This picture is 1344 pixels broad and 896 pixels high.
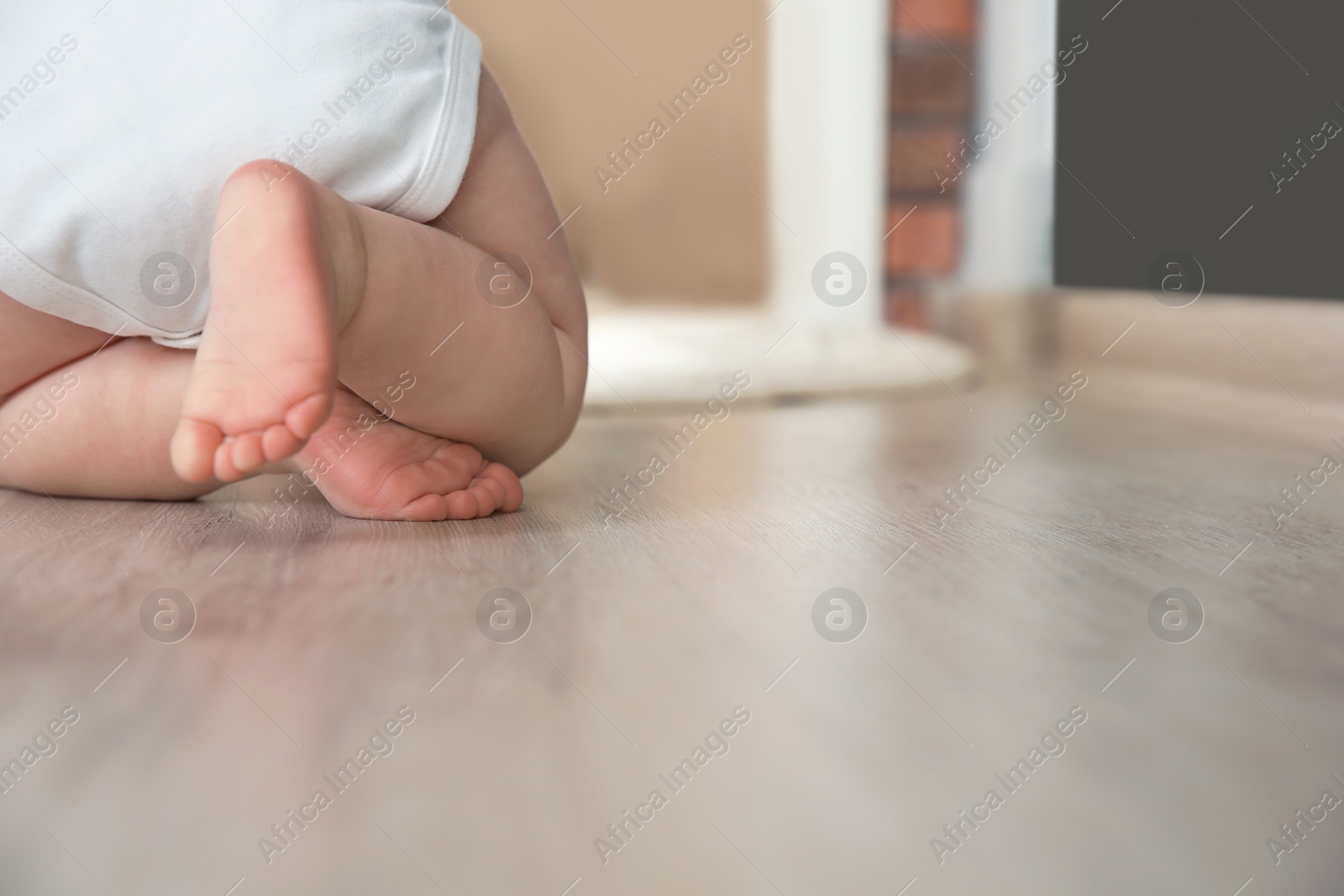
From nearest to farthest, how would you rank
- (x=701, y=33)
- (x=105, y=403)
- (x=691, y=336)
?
(x=105, y=403), (x=691, y=336), (x=701, y=33)

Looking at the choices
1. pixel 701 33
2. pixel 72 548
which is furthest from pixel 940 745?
pixel 701 33

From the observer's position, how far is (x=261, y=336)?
1.53ft

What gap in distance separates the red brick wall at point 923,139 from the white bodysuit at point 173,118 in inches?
72.4

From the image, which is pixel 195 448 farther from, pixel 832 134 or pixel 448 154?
pixel 832 134

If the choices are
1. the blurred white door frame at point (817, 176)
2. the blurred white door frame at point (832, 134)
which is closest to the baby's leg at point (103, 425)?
the blurred white door frame at point (817, 176)

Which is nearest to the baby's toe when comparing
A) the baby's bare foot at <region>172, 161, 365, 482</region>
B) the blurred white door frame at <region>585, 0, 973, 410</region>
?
the baby's bare foot at <region>172, 161, 365, 482</region>

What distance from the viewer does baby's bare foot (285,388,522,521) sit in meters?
0.65

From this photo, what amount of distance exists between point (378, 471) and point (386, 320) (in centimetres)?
12

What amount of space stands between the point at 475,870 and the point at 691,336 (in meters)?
1.59

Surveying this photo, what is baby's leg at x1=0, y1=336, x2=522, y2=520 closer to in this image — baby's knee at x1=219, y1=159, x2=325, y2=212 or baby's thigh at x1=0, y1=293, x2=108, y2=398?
baby's thigh at x1=0, y1=293, x2=108, y2=398

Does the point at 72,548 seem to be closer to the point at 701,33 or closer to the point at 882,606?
the point at 882,606

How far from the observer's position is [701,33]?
8.36 feet

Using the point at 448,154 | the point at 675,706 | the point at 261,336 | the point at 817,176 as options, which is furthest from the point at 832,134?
the point at 675,706

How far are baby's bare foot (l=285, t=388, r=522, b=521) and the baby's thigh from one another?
7.4 inches
